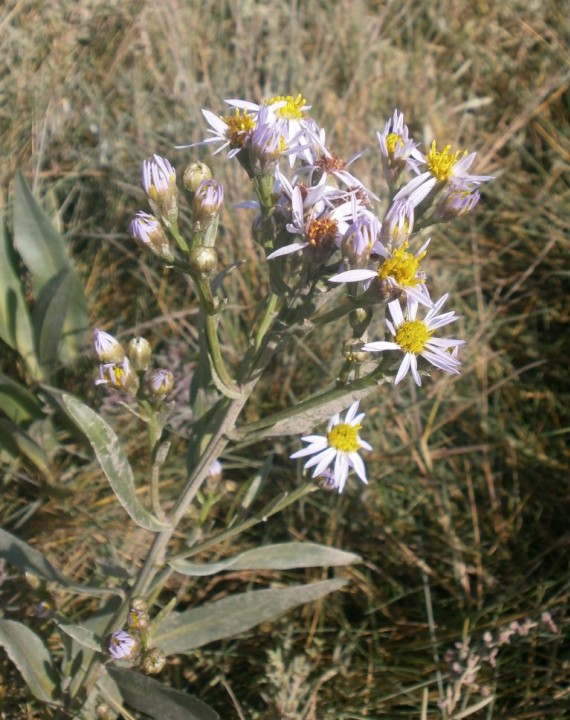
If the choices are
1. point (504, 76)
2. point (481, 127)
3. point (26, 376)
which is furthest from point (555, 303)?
point (26, 376)

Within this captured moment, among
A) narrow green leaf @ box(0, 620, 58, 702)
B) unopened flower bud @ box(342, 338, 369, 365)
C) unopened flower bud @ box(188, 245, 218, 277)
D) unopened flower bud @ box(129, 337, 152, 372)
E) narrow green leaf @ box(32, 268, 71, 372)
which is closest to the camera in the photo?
unopened flower bud @ box(188, 245, 218, 277)

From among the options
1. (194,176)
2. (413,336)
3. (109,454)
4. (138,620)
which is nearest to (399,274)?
(413,336)

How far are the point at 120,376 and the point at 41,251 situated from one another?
1072 millimetres

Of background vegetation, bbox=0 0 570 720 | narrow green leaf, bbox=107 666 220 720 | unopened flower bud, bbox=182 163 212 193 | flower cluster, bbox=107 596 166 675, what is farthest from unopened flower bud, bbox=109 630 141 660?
unopened flower bud, bbox=182 163 212 193

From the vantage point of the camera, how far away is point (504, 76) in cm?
426

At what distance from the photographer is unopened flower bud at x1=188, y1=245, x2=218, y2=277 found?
154 cm

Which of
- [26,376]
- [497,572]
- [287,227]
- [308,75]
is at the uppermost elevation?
[287,227]

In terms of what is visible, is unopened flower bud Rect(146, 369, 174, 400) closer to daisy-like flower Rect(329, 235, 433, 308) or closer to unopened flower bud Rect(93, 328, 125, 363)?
unopened flower bud Rect(93, 328, 125, 363)

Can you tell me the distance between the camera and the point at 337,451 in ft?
6.87

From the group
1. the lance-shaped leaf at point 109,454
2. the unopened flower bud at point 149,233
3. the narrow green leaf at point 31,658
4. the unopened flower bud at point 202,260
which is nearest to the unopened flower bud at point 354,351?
the unopened flower bud at point 202,260

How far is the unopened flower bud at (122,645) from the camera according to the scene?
176cm

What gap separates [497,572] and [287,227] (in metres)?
1.81

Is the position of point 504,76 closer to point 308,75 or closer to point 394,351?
point 308,75

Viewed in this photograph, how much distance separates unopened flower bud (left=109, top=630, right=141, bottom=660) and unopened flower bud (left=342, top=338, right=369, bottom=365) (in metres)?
0.84
